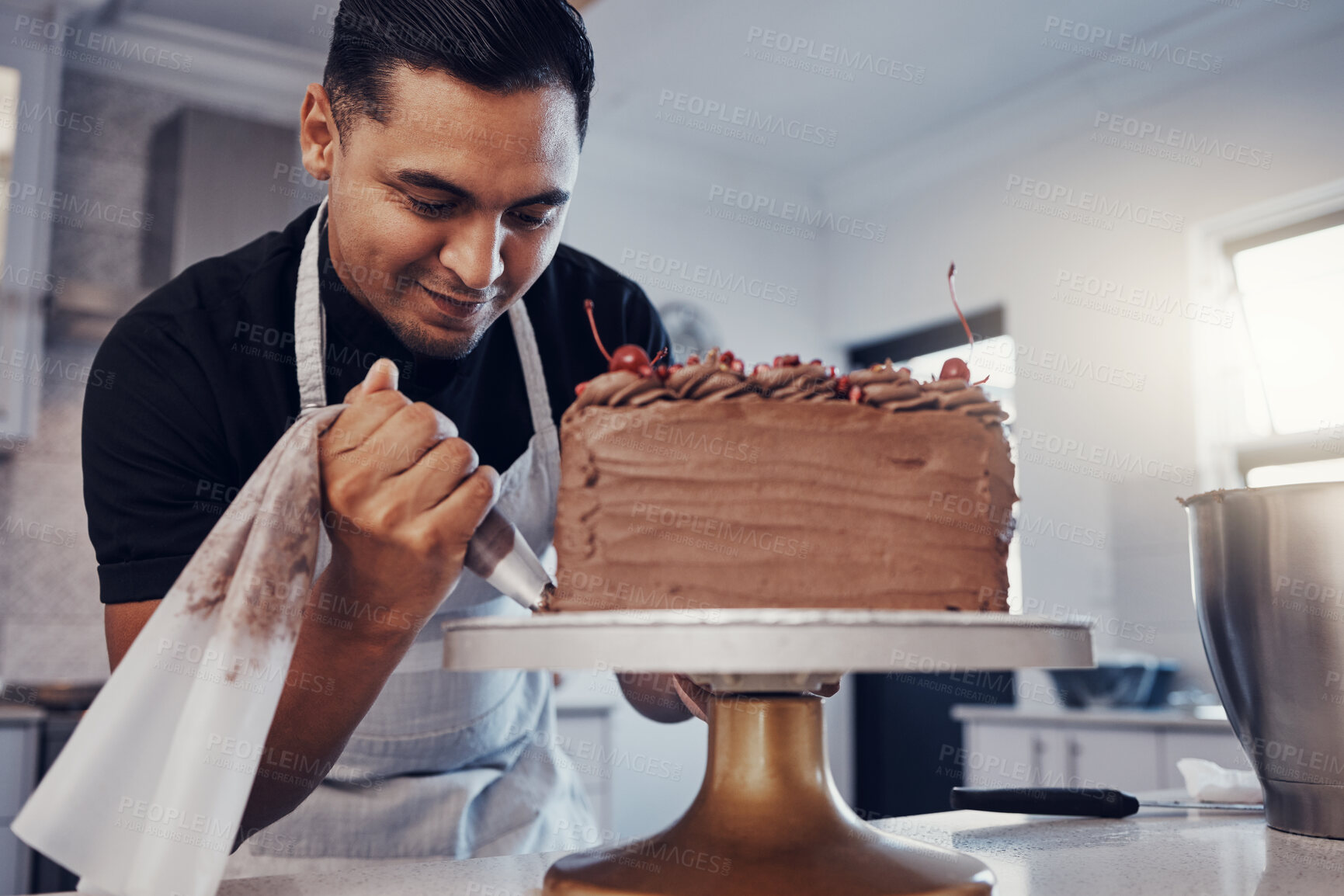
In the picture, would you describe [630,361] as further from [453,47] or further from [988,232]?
[988,232]

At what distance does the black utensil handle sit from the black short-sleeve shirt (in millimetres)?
678

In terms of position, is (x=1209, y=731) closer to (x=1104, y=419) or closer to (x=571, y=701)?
(x=1104, y=419)

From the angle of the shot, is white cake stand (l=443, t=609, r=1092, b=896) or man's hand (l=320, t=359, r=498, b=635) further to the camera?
man's hand (l=320, t=359, r=498, b=635)

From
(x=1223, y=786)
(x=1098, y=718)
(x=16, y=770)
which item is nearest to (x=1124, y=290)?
(x=1098, y=718)

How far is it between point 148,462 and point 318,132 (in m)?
0.40

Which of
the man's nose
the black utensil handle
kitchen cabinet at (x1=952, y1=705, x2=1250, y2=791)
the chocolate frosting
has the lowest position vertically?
kitchen cabinet at (x1=952, y1=705, x2=1250, y2=791)

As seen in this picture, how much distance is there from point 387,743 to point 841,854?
70 cm

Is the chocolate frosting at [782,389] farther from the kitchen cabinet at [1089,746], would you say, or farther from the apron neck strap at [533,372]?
the kitchen cabinet at [1089,746]

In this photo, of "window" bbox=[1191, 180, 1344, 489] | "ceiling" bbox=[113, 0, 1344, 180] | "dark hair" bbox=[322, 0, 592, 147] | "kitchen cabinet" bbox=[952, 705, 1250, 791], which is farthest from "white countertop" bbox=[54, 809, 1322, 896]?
"ceiling" bbox=[113, 0, 1344, 180]

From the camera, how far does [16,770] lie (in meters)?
2.55

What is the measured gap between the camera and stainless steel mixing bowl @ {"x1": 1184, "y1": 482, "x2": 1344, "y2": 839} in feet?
3.05

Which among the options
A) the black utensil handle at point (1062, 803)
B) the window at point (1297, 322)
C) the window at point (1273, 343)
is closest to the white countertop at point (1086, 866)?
the black utensil handle at point (1062, 803)

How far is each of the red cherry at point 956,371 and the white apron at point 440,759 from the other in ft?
1.83

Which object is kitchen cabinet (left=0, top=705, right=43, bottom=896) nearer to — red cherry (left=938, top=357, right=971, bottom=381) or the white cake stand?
the white cake stand
